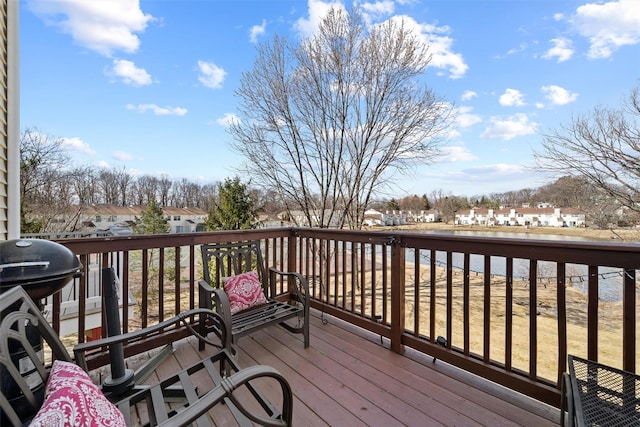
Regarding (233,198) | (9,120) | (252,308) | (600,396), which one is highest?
(9,120)

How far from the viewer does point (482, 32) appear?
22.8 feet

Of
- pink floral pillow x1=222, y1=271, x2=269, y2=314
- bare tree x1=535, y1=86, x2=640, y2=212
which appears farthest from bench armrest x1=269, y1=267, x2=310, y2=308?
bare tree x1=535, y1=86, x2=640, y2=212

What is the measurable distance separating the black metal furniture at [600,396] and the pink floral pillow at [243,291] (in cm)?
236

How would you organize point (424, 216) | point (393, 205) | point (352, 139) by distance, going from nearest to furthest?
1. point (352, 139)
2. point (393, 205)
3. point (424, 216)

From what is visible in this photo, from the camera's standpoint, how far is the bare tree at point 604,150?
287 inches

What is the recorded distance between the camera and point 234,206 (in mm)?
9906

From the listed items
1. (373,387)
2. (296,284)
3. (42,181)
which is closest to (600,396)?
(373,387)

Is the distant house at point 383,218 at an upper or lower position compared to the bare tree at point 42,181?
lower

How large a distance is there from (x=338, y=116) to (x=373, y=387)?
25.0 ft

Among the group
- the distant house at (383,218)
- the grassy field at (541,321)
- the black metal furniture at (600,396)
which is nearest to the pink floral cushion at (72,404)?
the black metal furniture at (600,396)

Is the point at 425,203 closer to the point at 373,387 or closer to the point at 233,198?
the point at 233,198

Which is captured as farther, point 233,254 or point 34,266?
point 233,254

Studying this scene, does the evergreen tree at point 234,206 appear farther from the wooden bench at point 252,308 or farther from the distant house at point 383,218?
the wooden bench at point 252,308

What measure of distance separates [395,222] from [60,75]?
9.58 metres
